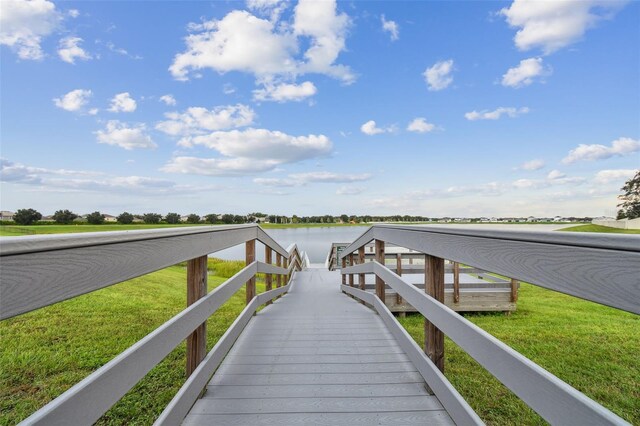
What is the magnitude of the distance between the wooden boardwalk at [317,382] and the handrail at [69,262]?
94 centimetres

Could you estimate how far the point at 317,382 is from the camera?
2.02 m

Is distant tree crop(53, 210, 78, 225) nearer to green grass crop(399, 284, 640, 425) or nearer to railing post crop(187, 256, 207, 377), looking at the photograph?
green grass crop(399, 284, 640, 425)

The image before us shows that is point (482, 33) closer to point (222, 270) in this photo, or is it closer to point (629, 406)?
point (629, 406)

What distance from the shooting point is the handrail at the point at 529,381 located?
0.81m

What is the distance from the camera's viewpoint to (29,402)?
7.16 feet

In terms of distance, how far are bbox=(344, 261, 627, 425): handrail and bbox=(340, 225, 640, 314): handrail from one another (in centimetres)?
25

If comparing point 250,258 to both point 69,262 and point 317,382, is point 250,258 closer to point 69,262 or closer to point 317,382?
point 317,382

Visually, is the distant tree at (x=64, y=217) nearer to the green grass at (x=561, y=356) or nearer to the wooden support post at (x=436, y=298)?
the green grass at (x=561, y=356)

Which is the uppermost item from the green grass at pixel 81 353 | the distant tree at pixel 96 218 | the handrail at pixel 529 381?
the distant tree at pixel 96 218

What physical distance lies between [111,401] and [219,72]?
667 inches

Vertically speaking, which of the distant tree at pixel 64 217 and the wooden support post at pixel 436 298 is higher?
the distant tree at pixel 64 217

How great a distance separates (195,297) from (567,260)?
1786mm

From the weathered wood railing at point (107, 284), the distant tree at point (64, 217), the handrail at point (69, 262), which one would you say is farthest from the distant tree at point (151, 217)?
the handrail at point (69, 262)

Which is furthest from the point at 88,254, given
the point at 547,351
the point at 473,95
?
the point at 473,95
